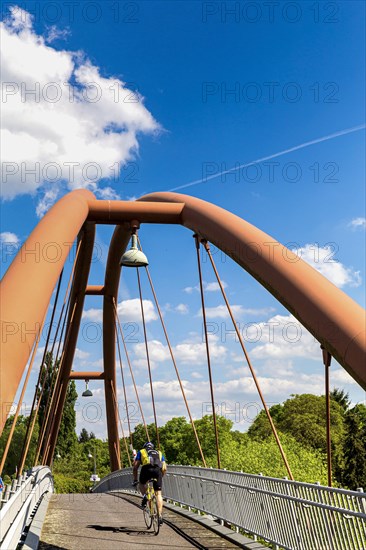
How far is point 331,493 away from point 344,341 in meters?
2.00

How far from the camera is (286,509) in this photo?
766 centimetres

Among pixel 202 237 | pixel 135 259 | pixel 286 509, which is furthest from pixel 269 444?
pixel 286 509

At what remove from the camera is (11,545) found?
18.4 feet

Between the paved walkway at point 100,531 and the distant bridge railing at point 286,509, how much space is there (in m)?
1.10

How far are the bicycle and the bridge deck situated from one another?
5.2 inches

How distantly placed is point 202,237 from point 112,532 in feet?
18.7

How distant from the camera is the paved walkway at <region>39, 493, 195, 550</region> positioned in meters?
8.16

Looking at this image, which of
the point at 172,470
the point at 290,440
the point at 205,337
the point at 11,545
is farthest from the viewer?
the point at 290,440

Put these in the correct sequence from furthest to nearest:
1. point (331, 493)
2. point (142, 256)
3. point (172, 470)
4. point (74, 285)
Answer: point (74, 285) < point (172, 470) < point (142, 256) < point (331, 493)

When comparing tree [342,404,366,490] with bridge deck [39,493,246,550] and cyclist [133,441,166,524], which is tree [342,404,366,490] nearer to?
bridge deck [39,493,246,550]

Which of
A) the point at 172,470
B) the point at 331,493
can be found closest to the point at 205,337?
the point at 172,470

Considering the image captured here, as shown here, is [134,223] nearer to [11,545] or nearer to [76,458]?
[11,545]

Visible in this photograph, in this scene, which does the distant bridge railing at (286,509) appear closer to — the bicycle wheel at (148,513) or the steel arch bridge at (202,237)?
the bicycle wheel at (148,513)

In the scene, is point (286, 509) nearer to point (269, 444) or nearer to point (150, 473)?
point (150, 473)
